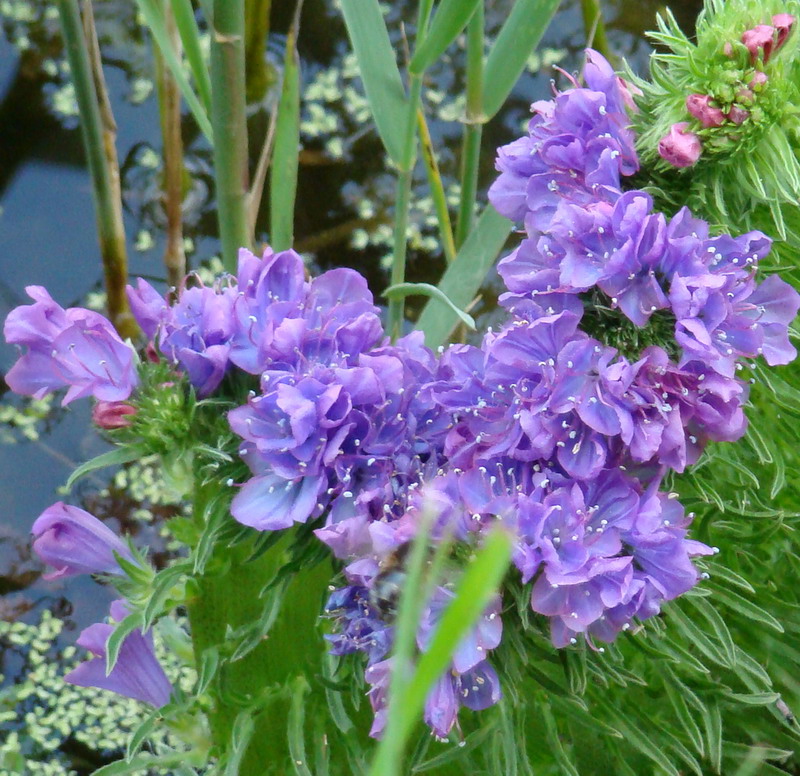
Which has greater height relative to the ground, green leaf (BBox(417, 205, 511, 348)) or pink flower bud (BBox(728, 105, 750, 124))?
pink flower bud (BBox(728, 105, 750, 124))

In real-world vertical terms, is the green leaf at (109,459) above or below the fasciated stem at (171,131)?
above

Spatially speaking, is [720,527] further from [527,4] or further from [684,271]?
[527,4]

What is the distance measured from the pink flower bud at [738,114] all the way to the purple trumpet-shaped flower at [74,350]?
16.4 inches

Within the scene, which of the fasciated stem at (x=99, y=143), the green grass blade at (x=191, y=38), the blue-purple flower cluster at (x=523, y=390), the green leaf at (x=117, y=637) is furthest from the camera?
the fasciated stem at (x=99, y=143)

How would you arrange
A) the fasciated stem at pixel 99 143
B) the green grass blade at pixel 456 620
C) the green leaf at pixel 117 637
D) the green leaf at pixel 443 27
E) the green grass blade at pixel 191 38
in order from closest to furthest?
the green grass blade at pixel 456 620, the green leaf at pixel 117 637, the green leaf at pixel 443 27, the green grass blade at pixel 191 38, the fasciated stem at pixel 99 143

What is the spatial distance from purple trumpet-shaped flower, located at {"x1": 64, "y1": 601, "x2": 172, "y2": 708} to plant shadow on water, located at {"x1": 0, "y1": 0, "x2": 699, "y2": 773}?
0.56m

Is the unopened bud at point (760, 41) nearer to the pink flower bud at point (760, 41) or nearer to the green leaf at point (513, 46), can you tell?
the pink flower bud at point (760, 41)

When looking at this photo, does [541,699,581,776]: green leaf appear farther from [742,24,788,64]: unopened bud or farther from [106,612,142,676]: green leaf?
[742,24,788,64]: unopened bud

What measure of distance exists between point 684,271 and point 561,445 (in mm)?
127

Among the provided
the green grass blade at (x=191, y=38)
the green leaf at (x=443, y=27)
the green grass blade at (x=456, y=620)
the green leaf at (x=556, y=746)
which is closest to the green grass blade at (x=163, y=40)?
the green grass blade at (x=191, y=38)

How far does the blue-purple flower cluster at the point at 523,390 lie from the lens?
1.98 feet

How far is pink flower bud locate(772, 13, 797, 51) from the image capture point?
2.08 ft

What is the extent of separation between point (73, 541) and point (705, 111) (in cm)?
54

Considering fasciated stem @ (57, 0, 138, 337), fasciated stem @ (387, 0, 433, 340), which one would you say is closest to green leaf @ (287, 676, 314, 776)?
fasciated stem @ (387, 0, 433, 340)
